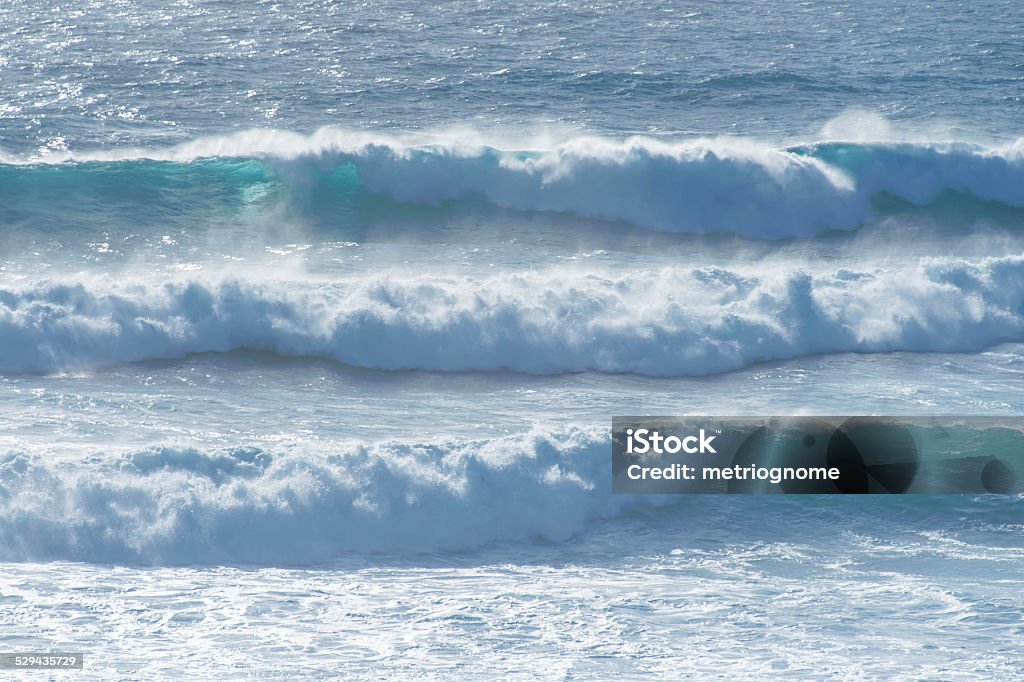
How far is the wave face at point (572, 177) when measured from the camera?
625 inches

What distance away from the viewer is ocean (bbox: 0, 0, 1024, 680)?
8367mm

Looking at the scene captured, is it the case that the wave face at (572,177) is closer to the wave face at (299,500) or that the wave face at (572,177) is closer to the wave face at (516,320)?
the wave face at (516,320)

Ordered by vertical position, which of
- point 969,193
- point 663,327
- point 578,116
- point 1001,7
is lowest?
point 663,327

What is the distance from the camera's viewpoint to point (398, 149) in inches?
653

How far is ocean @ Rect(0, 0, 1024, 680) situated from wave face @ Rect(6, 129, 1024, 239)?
53 millimetres

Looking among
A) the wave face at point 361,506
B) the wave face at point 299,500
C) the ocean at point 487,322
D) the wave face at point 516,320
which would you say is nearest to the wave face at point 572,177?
the ocean at point 487,322

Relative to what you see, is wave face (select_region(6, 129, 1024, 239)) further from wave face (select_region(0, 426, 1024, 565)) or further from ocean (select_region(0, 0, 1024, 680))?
wave face (select_region(0, 426, 1024, 565))

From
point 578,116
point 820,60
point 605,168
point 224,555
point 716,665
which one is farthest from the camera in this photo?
point 820,60

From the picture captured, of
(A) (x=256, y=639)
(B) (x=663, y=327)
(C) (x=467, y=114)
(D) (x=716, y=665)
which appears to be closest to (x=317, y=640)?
(A) (x=256, y=639)

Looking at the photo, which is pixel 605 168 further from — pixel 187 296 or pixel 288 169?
pixel 187 296

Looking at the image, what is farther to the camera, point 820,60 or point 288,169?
point 820,60

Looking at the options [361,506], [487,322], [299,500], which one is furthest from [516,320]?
[299,500]

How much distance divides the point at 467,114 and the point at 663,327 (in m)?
6.32

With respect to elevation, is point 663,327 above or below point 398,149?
below
